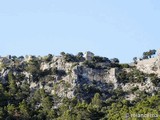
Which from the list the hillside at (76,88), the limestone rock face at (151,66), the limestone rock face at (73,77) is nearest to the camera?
the hillside at (76,88)

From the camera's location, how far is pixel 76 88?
167000 mm

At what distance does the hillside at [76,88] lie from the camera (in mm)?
148875

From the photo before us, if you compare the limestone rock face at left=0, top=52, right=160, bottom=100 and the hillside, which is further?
the limestone rock face at left=0, top=52, right=160, bottom=100

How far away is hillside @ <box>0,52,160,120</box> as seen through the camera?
149 meters

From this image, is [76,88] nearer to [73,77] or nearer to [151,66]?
[73,77]

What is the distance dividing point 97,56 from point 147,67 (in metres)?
20.8

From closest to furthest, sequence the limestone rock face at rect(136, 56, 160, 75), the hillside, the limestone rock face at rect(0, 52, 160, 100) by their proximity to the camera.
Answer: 1. the hillside
2. the limestone rock face at rect(0, 52, 160, 100)
3. the limestone rock face at rect(136, 56, 160, 75)

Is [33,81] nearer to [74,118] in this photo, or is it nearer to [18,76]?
[18,76]

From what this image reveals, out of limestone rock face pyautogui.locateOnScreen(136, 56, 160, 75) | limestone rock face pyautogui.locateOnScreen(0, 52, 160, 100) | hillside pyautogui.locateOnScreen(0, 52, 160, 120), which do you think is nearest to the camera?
hillside pyautogui.locateOnScreen(0, 52, 160, 120)

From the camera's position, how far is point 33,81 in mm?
177250

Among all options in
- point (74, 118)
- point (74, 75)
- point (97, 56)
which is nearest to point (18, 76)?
point (74, 75)

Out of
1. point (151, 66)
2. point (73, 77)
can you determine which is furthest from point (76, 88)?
point (151, 66)

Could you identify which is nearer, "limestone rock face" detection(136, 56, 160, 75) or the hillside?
the hillside

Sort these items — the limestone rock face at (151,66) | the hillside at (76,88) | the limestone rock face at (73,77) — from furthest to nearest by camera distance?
the limestone rock face at (151,66) < the limestone rock face at (73,77) < the hillside at (76,88)
